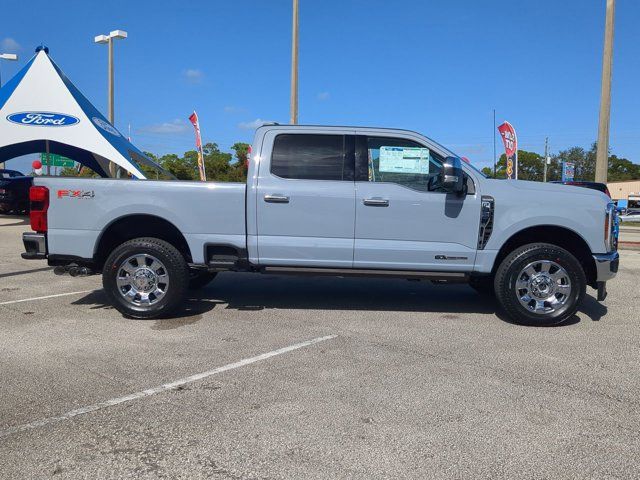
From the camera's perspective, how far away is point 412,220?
5.78 meters

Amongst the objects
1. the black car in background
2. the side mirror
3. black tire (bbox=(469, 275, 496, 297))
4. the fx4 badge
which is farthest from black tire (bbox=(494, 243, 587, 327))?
the black car in background

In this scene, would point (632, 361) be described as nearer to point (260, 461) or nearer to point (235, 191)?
point (260, 461)

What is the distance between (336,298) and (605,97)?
42.7ft

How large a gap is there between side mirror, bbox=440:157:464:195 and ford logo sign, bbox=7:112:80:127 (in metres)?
12.9

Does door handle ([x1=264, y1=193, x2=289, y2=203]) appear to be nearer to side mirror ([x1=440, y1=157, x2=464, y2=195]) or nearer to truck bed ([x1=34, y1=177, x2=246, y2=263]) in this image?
truck bed ([x1=34, y1=177, x2=246, y2=263])

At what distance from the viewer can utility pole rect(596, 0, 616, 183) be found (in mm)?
15453

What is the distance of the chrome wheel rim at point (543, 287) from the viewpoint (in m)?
5.75

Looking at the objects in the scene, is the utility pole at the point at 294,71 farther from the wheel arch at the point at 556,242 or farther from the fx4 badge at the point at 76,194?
the wheel arch at the point at 556,242

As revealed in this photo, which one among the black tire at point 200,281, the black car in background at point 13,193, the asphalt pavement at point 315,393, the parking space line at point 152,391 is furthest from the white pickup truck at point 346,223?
the black car in background at point 13,193

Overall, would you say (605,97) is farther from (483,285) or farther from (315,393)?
(315,393)

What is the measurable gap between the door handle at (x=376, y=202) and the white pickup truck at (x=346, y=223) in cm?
1

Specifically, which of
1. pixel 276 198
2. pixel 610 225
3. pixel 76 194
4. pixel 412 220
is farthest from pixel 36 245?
pixel 610 225

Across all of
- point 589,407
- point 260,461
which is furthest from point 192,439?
point 589,407

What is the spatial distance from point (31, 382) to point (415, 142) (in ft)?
14.2
